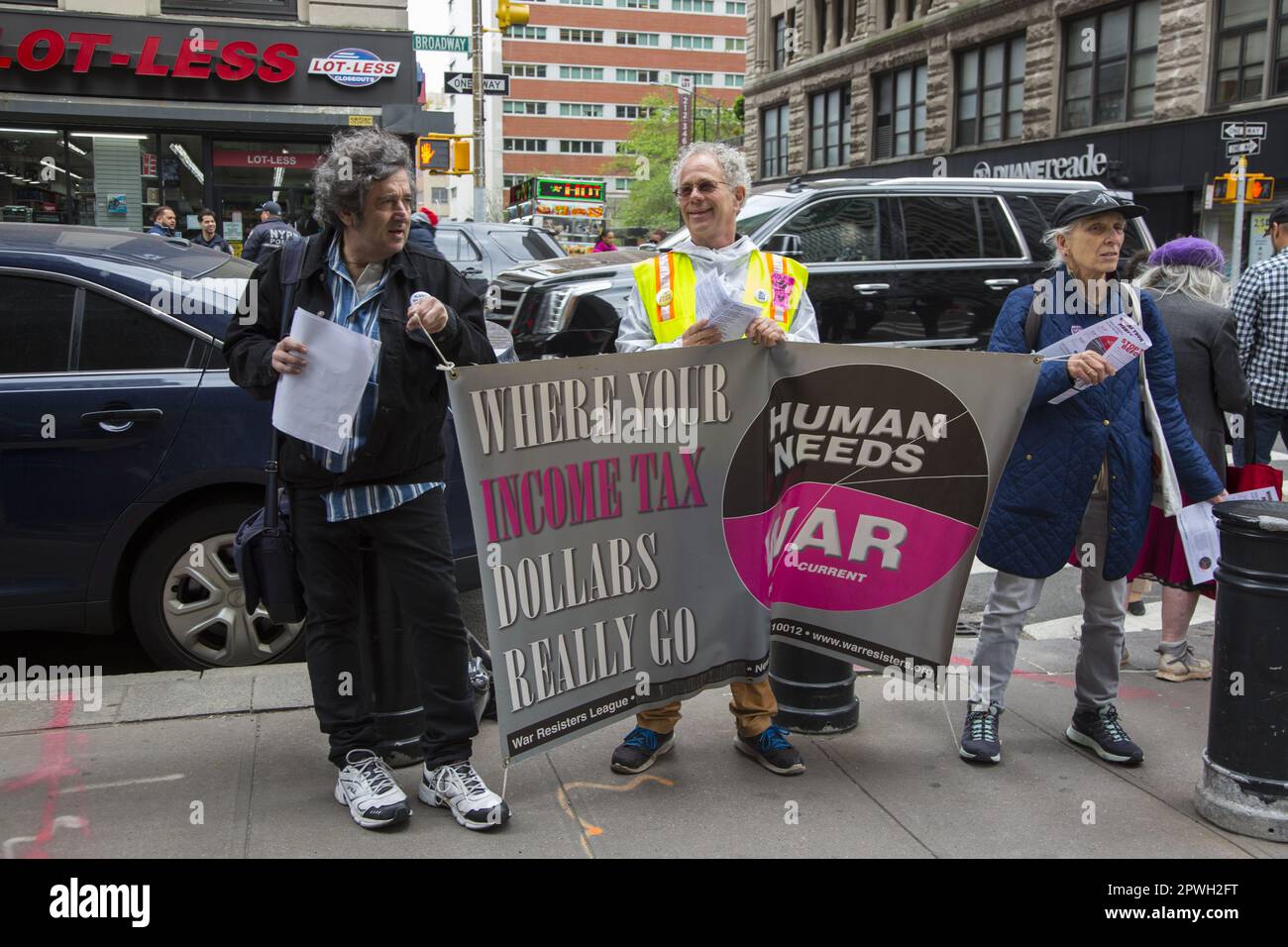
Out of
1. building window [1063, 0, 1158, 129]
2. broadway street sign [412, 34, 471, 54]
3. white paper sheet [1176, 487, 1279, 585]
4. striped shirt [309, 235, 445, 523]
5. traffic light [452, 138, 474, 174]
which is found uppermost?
building window [1063, 0, 1158, 129]

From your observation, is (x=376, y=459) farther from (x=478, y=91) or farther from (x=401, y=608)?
(x=478, y=91)

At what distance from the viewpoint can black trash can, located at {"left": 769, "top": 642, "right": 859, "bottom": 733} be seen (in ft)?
14.2

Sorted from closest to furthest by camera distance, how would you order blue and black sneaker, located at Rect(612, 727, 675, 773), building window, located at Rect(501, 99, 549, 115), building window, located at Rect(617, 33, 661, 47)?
blue and black sneaker, located at Rect(612, 727, 675, 773) → building window, located at Rect(501, 99, 549, 115) → building window, located at Rect(617, 33, 661, 47)

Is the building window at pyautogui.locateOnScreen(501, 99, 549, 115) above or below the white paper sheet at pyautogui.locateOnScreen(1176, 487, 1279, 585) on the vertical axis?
above

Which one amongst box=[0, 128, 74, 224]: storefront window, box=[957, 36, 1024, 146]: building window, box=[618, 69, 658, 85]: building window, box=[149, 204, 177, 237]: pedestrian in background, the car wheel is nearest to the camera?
the car wheel

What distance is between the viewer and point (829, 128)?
39344 millimetres

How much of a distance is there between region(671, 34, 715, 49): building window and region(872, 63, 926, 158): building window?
75.6m

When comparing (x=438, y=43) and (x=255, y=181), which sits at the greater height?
(x=438, y=43)

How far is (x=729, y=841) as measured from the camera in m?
3.50

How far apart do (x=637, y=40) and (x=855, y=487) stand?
109415 millimetres

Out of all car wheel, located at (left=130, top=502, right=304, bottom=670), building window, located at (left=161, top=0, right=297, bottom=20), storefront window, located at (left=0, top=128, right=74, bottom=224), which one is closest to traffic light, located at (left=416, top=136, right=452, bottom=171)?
building window, located at (left=161, top=0, right=297, bottom=20)

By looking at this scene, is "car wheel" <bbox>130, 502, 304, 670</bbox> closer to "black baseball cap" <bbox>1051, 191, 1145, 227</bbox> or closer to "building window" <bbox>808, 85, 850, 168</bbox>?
"black baseball cap" <bbox>1051, 191, 1145, 227</bbox>

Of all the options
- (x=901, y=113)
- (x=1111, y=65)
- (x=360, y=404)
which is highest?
(x=901, y=113)

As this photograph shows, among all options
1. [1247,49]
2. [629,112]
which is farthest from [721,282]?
[629,112]
